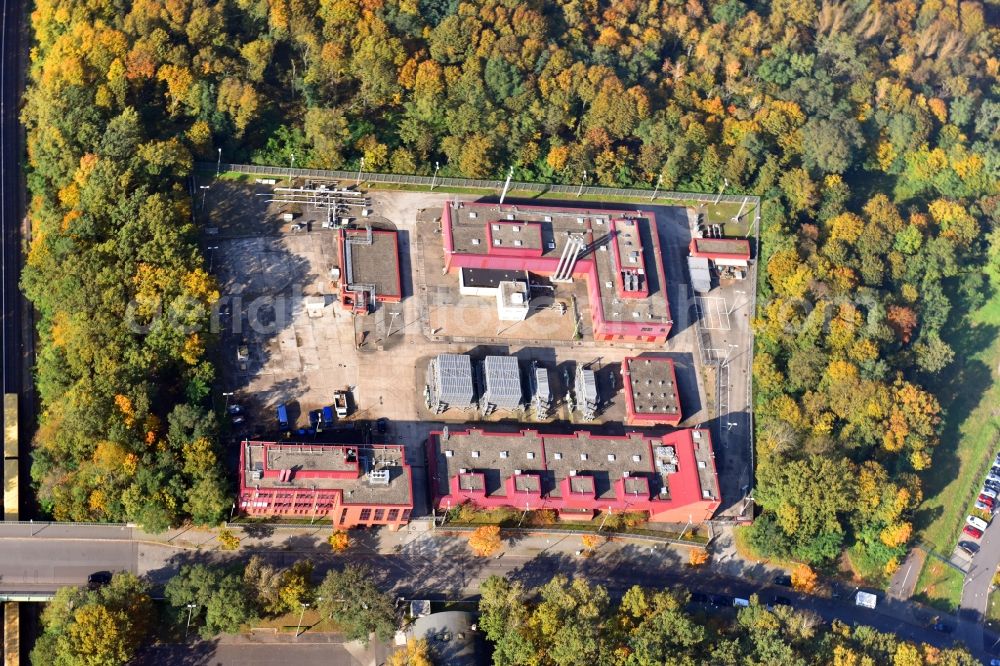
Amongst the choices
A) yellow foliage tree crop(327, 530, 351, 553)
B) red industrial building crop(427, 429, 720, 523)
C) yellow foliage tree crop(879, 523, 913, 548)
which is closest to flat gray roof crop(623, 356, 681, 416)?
red industrial building crop(427, 429, 720, 523)

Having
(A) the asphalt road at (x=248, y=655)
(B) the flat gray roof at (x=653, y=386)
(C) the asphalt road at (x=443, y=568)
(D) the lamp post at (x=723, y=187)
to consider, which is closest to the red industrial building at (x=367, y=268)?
(B) the flat gray roof at (x=653, y=386)

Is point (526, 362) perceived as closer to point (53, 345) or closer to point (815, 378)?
point (815, 378)

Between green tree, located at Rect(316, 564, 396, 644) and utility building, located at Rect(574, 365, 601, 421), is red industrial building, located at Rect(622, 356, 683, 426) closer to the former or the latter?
utility building, located at Rect(574, 365, 601, 421)

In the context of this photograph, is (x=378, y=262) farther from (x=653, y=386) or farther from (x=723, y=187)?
(x=723, y=187)

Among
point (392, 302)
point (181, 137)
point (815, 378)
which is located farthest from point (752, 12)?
point (181, 137)

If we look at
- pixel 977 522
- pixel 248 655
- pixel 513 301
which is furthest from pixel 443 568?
pixel 977 522
